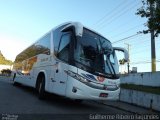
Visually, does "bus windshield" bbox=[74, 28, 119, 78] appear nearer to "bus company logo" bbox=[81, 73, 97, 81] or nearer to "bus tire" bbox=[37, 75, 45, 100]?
"bus company logo" bbox=[81, 73, 97, 81]

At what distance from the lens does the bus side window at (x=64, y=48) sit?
1255 centimetres

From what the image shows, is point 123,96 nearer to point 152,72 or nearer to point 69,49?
point 69,49

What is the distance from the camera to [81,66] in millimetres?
11930

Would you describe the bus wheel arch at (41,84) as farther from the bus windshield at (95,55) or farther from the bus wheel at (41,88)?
the bus windshield at (95,55)

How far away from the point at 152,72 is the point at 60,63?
65.0 ft

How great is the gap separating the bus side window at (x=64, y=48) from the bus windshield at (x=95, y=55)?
0.46 meters

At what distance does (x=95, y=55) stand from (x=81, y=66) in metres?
0.93

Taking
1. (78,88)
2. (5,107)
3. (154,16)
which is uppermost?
(154,16)

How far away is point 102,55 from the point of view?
12781 millimetres

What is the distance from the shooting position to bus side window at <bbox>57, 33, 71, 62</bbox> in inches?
494

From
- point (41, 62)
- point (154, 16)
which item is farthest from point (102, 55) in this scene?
point (154, 16)

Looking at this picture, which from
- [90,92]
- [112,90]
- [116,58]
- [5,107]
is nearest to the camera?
[5,107]

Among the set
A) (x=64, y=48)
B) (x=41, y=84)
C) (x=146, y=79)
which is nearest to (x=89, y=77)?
(x=64, y=48)

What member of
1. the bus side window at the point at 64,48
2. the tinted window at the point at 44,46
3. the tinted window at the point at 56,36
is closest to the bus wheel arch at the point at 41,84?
the tinted window at the point at 44,46
